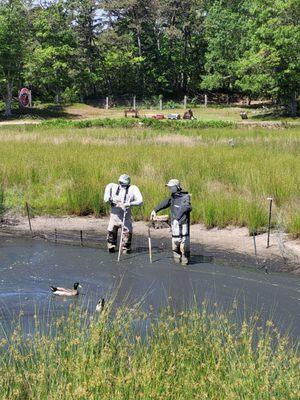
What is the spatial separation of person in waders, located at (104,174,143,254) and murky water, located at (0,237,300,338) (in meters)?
0.33

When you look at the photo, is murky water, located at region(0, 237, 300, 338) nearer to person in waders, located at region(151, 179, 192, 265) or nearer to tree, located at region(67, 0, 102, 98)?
person in waders, located at region(151, 179, 192, 265)

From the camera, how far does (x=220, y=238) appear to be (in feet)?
49.1

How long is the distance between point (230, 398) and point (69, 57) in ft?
169

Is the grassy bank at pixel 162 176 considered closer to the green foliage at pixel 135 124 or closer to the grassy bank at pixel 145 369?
the grassy bank at pixel 145 369

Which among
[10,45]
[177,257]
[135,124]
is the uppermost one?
[10,45]

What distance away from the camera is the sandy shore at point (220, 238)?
13.5 m

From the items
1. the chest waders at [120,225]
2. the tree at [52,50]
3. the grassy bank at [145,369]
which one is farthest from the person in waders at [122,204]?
the tree at [52,50]

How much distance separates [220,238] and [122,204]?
8.62 ft

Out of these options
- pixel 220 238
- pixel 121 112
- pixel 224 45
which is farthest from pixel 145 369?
pixel 224 45

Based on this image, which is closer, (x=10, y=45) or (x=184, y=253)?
(x=184, y=253)

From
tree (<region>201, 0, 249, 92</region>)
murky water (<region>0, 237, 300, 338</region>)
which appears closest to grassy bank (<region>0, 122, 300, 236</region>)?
murky water (<region>0, 237, 300, 338</region>)

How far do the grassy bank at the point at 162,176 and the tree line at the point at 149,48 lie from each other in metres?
24.5

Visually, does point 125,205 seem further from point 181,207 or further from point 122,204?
point 181,207

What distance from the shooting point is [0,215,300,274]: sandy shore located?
1348cm
